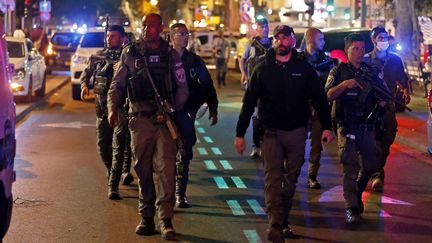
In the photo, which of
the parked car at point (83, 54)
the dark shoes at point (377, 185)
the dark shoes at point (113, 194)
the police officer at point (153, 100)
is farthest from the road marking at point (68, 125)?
the police officer at point (153, 100)

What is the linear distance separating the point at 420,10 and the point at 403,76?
30.3 m

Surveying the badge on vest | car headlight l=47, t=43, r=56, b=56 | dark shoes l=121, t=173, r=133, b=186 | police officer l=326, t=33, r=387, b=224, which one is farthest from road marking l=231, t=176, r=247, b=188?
car headlight l=47, t=43, r=56, b=56

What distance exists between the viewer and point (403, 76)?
9109 mm

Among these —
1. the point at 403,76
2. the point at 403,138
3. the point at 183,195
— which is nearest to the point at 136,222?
the point at 183,195

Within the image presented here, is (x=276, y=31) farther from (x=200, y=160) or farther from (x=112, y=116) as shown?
(x=200, y=160)

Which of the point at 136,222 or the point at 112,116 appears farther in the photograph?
the point at 136,222

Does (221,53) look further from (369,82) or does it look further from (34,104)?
(369,82)

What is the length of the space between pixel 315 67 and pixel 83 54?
13487mm

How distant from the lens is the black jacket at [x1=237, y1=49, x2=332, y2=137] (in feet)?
21.4

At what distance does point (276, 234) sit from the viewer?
21.4 ft

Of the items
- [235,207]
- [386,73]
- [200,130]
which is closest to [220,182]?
[235,207]

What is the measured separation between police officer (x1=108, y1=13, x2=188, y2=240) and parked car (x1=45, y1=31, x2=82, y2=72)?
28.1m

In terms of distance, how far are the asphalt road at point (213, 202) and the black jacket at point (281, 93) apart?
1122 mm

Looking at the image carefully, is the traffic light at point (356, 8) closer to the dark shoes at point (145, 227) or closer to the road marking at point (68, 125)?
the road marking at point (68, 125)
